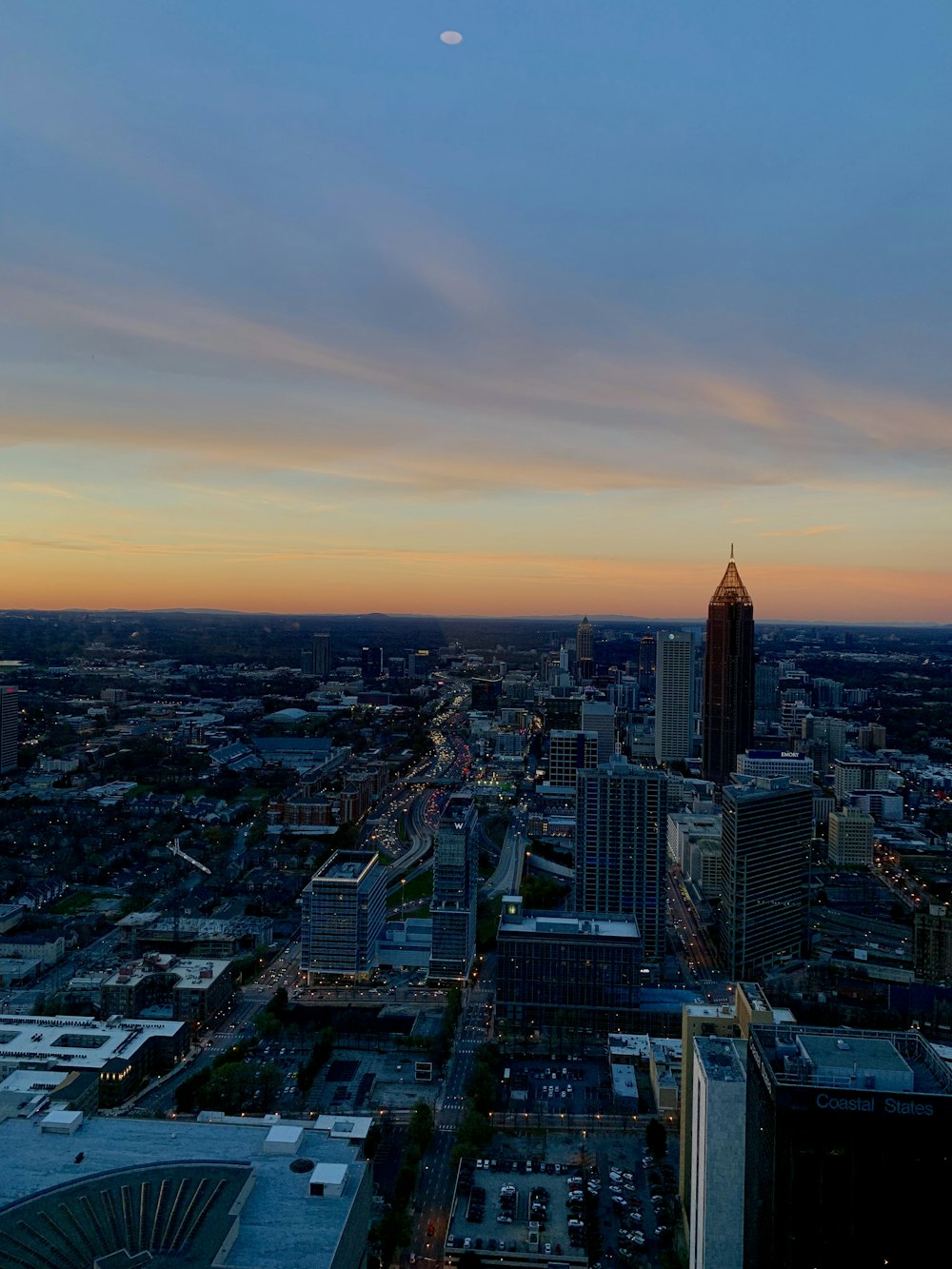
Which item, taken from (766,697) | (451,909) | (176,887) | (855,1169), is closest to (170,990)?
(451,909)

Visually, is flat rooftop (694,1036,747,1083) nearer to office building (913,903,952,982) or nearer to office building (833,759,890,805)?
office building (913,903,952,982)

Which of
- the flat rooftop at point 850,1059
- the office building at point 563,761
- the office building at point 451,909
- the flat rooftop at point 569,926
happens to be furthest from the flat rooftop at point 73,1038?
the office building at point 563,761

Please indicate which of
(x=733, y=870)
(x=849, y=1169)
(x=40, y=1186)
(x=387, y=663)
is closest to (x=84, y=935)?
(x=40, y=1186)

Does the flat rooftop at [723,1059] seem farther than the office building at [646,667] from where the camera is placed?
No

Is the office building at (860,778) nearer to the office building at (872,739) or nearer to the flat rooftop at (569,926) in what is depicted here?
the office building at (872,739)

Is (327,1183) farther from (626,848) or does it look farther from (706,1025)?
(626,848)
